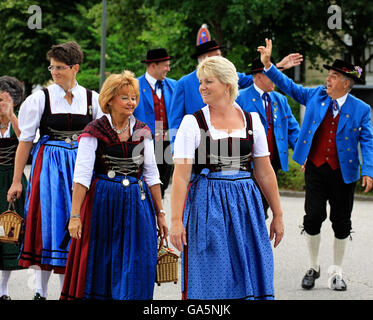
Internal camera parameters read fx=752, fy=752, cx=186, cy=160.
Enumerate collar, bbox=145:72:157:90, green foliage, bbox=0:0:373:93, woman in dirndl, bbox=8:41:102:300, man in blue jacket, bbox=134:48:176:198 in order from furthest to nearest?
green foliage, bbox=0:0:373:93, collar, bbox=145:72:157:90, man in blue jacket, bbox=134:48:176:198, woman in dirndl, bbox=8:41:102:300

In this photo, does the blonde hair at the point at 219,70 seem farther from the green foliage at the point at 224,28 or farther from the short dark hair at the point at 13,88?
the green foliage at the point at 224,28

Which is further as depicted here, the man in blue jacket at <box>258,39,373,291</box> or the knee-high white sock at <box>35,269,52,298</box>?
the man in blue jacket at <box>258,39,373,291</box>

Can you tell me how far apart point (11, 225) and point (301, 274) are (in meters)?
2.96

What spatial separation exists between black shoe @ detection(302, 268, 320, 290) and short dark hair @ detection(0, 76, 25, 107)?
3031 millimetres

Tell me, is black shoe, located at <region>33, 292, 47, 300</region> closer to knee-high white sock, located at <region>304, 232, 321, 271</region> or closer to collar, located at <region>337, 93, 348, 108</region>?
knee-high white sock, located at <region>304, 232, 321, 271</region>

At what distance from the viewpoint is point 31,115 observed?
5.84m

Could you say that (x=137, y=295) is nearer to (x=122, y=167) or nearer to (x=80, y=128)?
(x=122, y=167)

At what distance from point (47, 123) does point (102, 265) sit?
59.9 inches

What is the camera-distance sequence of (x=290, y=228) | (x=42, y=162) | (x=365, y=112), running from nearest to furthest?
(x=42, y=162)
(x=365, y=112)
(x=290, y=228)

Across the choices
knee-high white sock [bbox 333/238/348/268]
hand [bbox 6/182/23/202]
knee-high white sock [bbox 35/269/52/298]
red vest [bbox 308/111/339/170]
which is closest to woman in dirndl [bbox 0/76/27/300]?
hand [bbox 6/182/23/202]

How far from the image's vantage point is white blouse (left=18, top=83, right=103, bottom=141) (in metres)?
5.84

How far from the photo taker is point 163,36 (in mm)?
25516
